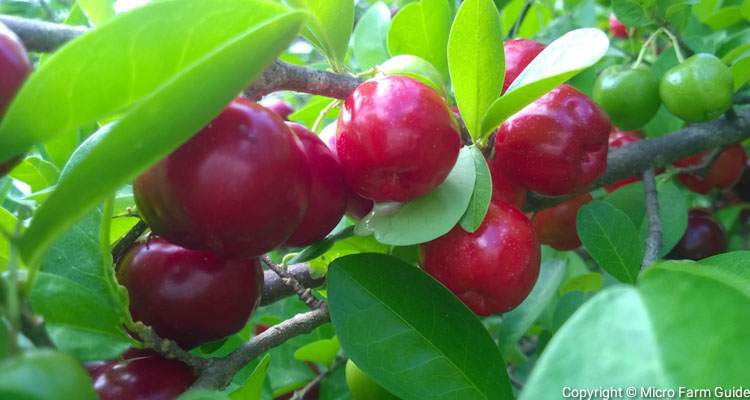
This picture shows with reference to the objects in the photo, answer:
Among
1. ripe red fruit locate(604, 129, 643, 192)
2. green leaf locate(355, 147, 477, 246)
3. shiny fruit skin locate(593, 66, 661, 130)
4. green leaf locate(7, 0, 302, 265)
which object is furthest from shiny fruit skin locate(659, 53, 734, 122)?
green leaf locate(7, 0, 302, 265)

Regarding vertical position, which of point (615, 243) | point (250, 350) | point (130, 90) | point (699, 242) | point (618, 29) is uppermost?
point (130, 90)

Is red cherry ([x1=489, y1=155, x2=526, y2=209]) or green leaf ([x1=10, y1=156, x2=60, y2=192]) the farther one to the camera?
green leaf ([x1=10, y1=156, x2=60, y2=192])

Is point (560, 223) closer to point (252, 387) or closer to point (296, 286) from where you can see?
point (296, 286)

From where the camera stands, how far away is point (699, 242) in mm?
1405

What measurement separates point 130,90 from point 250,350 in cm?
39

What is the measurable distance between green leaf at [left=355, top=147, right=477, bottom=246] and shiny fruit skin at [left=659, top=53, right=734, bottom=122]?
507mm

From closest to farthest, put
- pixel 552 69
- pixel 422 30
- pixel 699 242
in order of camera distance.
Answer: pixel 552 69, pixel 422 30, pixel 699 242

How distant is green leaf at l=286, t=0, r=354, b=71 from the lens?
2.96 ft

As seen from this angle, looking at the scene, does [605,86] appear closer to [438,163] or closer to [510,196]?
[510,196]

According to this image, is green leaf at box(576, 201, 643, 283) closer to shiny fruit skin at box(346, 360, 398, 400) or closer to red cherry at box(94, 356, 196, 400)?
shiny fruit skin at box(346, 360, 398, 400)

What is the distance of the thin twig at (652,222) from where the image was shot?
998 millimetres

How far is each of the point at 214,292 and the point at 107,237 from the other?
0.13 meters

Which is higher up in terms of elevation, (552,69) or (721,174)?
(552,69)

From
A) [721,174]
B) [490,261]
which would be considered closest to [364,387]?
[490,261]
